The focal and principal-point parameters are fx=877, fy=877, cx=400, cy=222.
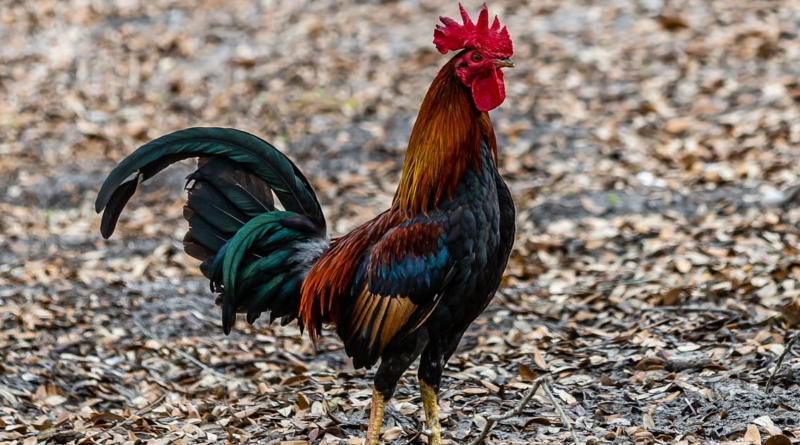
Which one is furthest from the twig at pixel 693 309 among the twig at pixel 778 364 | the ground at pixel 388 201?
the twig at pixel 778 364

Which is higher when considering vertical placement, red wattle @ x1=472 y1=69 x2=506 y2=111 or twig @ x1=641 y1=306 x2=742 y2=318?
red wattle @ x1=472 y1=69 x2=506 y2=111

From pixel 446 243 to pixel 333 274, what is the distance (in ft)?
2.17

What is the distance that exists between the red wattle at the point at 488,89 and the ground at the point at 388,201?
1.75 meters

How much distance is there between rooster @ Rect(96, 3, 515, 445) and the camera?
4.04 meters

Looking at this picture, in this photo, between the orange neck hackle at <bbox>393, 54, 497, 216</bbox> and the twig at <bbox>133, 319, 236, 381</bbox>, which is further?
the twig at <bbox>133, 319, 236, 381</bbox>

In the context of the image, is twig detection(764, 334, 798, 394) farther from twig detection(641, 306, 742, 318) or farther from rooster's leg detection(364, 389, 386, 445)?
rooster's leg detection(364, 389, 386, 445)

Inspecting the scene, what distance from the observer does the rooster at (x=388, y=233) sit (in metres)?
4.04

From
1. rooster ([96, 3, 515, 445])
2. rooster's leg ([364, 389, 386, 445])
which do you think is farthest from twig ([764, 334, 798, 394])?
rooster's leg ([364, 389, 386, 445])

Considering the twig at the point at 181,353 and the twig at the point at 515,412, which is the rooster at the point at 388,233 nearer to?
the twig at the point at 515,412

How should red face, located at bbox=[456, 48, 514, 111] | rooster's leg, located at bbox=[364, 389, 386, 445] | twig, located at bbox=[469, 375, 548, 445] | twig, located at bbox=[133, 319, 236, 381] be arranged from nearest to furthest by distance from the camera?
1. twig, located at bbox=[469, 375, 548, 445]
2. red face, located at bbox=[456, 48, 514, 111]
3. rooster's leg, located at bbox=[364, 389, 386, 445]
4. twig, located at bbox=[133, 319, 236, 381]

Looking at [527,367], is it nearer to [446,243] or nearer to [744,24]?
[446,243]

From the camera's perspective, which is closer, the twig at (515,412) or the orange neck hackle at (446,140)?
the twig at (515,412)

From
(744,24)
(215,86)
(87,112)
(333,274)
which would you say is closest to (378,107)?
(215,86)

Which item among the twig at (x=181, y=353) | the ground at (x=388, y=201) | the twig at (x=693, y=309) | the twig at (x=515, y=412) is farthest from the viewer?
the twig at (x=181, y=353)
